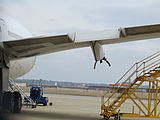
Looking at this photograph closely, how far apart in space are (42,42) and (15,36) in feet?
6.52

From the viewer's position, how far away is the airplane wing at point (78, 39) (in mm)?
9719

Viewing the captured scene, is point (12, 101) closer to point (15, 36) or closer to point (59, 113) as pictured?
point (59, 113)

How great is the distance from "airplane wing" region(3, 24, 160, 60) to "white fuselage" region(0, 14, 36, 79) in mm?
459

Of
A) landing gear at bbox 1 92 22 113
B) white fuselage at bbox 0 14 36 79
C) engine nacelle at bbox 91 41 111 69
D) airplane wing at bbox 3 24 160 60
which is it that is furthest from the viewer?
landing gear at bbox 1 92 22 113

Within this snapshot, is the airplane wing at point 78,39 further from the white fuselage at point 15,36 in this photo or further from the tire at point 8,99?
the tire at point 8,99

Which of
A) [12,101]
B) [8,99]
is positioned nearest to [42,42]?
[8,99]

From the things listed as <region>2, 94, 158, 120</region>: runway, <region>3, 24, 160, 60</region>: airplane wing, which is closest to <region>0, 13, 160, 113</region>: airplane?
<region>3, 24, 160, 60</region>: airplane wing

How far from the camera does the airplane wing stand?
9.72m

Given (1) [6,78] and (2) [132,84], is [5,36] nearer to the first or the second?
(1) [6,78]

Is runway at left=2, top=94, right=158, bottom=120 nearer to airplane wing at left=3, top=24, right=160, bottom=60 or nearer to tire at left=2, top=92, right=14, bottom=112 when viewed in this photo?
tire at left=2, top=92, right=14, bottom=112

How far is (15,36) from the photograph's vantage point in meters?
12.8

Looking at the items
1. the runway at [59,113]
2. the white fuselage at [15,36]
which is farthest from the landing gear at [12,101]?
the white fuselage at [15,36]

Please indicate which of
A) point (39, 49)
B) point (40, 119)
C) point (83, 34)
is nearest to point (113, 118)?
point (40, 119)

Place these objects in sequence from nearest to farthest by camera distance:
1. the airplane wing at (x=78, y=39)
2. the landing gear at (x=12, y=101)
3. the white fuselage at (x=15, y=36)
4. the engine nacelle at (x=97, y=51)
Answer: the airplane wing at (x=78, y=39) → the engine nacelle at (x=97, y=51) → the white fuselage at (x=15, y=36) → the landing gear at (x=12, y=101)
